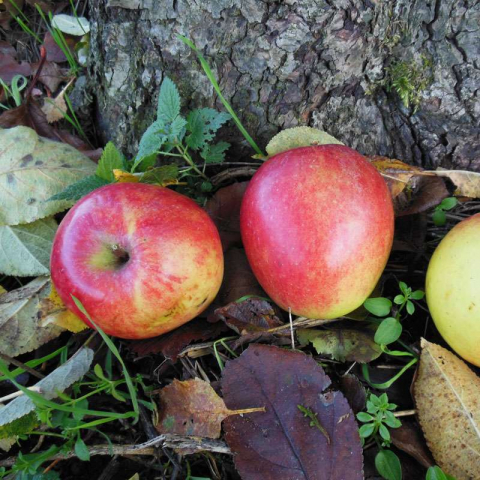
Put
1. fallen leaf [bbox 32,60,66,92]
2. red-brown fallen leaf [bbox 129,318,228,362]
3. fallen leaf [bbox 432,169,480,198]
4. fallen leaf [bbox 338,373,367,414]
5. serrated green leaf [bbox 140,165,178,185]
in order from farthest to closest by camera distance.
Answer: fallen leaf [bbox 32,60,66,92], fallen leaf [bbox 432,169,480,198], serrated green leaf [bbox 140,165,178,185], red-brown fallen leaf [bbox 129,318,228,362], fallen leaf [bbox 338,373,367,414]

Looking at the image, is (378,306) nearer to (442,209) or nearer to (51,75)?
(442,209)

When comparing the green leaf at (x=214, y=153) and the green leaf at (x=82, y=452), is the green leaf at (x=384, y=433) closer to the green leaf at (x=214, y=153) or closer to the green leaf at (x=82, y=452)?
the green leaf at (x=82, y=452)

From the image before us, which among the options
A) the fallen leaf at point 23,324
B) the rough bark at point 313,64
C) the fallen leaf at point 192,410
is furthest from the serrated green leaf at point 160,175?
the fallen leaf at point 192,410

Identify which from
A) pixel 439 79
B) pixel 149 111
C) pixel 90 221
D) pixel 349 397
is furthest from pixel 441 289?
pixel 149 111

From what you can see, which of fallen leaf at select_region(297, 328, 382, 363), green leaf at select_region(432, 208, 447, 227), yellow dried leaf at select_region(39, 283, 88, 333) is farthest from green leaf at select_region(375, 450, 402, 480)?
yellow dried leaf at select_region(39, 283, 88, 333)

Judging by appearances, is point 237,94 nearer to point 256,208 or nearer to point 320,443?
point 256,208

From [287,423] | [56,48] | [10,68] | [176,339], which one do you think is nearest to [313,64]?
[176,339]

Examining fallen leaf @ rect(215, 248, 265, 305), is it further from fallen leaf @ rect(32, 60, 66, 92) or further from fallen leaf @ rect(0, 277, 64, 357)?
fallen leaf @ rect(32, 60, 66, 92)
